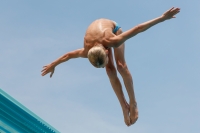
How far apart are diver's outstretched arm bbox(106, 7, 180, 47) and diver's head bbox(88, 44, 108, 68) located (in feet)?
1.12

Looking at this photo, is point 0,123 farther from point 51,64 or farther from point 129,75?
point 129,75

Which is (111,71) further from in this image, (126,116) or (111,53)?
(126,116)

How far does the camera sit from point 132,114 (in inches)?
311

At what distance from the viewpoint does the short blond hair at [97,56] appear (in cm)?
676

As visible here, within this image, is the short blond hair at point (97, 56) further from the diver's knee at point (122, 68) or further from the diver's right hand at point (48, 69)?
the diver's right hand at point (48, 69)

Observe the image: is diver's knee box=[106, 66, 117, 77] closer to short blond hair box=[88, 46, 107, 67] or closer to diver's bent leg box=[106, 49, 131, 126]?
diver's bent leg box=[106, 49, 131, 126]

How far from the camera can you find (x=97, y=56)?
677 cm

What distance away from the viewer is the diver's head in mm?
6766

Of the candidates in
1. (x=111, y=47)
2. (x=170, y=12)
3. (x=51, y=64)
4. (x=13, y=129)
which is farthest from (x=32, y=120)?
(x=170, y=12)

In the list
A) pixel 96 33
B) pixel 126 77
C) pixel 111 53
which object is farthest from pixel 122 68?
pixel 96 33

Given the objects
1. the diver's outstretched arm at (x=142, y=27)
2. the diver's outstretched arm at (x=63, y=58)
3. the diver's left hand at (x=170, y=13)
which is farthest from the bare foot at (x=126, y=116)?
the diver's left hand at (x=170, y=13)

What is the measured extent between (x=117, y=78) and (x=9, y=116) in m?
2.15

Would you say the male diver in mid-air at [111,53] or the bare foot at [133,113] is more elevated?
the male diver in mid-air at [111,53]

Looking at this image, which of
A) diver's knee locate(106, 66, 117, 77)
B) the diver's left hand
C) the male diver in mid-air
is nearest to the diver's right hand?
the male diver in mid-air
